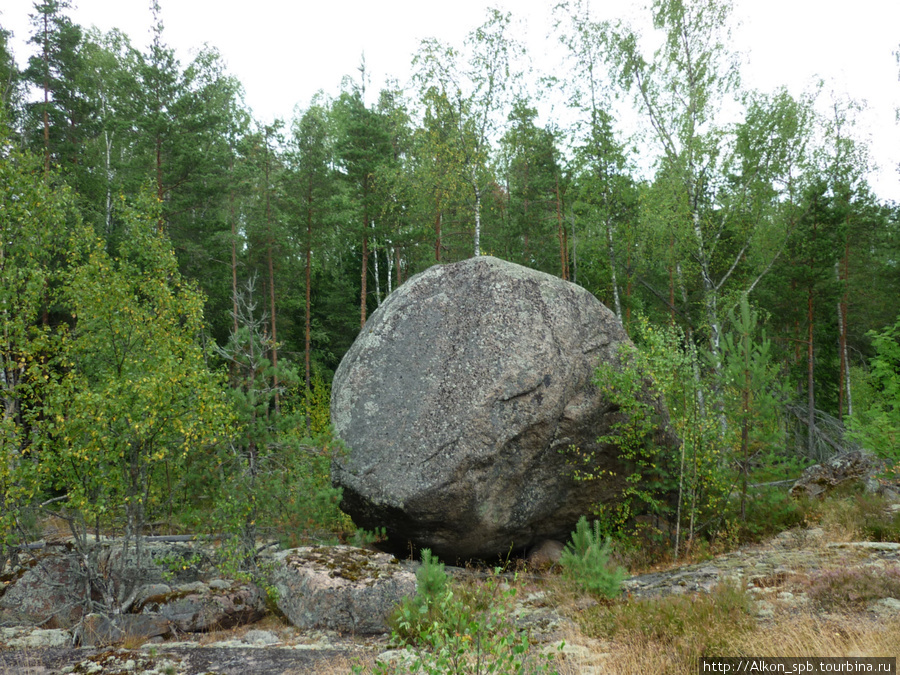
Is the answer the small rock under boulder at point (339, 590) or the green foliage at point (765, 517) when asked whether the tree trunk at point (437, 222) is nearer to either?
the green foliage at point (765, 517)

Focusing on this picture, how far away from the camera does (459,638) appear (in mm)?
3783

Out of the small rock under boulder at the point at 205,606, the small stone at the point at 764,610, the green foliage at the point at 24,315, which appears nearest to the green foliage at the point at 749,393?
the small stone at the point at 764,610

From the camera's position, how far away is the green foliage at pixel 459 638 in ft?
12.1

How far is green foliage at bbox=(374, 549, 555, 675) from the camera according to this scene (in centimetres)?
368

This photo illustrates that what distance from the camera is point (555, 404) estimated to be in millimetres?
10406

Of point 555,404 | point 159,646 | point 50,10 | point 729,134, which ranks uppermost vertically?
point 50,10

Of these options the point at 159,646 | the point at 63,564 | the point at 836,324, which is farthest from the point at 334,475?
the point at 836,324

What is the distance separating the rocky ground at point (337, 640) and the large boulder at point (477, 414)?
1.86m

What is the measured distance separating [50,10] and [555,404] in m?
23.6

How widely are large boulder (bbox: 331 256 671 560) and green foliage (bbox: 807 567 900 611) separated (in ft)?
13.4

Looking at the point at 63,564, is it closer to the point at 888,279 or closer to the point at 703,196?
the point at 703,196

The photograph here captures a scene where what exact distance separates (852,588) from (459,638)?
5.44 m

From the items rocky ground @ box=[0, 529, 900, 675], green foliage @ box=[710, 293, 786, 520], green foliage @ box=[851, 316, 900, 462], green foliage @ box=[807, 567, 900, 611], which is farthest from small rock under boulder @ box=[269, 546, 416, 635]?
green foliage @ box=[851, 316, 900, 462]

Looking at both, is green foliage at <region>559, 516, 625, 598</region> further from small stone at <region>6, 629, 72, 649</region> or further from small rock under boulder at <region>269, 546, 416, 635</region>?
small stone at <region>6, 629, 72, 649</region>
